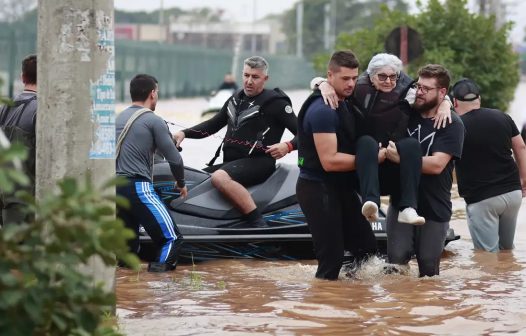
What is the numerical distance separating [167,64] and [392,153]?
58217 millimetres

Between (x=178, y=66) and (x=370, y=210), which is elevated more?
(x=370, y=210)

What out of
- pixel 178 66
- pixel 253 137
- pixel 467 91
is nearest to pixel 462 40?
pixel 467 91

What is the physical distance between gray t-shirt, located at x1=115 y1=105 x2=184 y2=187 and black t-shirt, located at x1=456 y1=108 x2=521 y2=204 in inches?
103

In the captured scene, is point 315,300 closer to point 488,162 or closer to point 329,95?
point 329,95

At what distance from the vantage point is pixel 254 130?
34.3 feet

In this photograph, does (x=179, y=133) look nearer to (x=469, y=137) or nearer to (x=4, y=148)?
(x=469, y=137)

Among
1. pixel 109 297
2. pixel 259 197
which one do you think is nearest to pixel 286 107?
pixel 259 197

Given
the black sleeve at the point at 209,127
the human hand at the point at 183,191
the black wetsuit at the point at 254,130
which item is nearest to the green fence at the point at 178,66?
the black sleeve at the point at 209,127

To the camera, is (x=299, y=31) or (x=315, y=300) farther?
(x=299, y=31)

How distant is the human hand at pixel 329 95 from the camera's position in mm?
8312

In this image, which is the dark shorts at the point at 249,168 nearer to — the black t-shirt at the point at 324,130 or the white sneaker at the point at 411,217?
the black t-shirt at the point at 324,130

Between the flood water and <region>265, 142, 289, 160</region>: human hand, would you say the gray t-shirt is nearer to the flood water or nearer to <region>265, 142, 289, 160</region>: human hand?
the flood water

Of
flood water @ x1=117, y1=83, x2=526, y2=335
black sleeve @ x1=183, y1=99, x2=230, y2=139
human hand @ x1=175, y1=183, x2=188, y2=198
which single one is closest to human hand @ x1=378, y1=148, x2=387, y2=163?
flood water @ x1=117, y1=83, x2=526, y2=335

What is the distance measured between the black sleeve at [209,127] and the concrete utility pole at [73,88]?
3.78m
